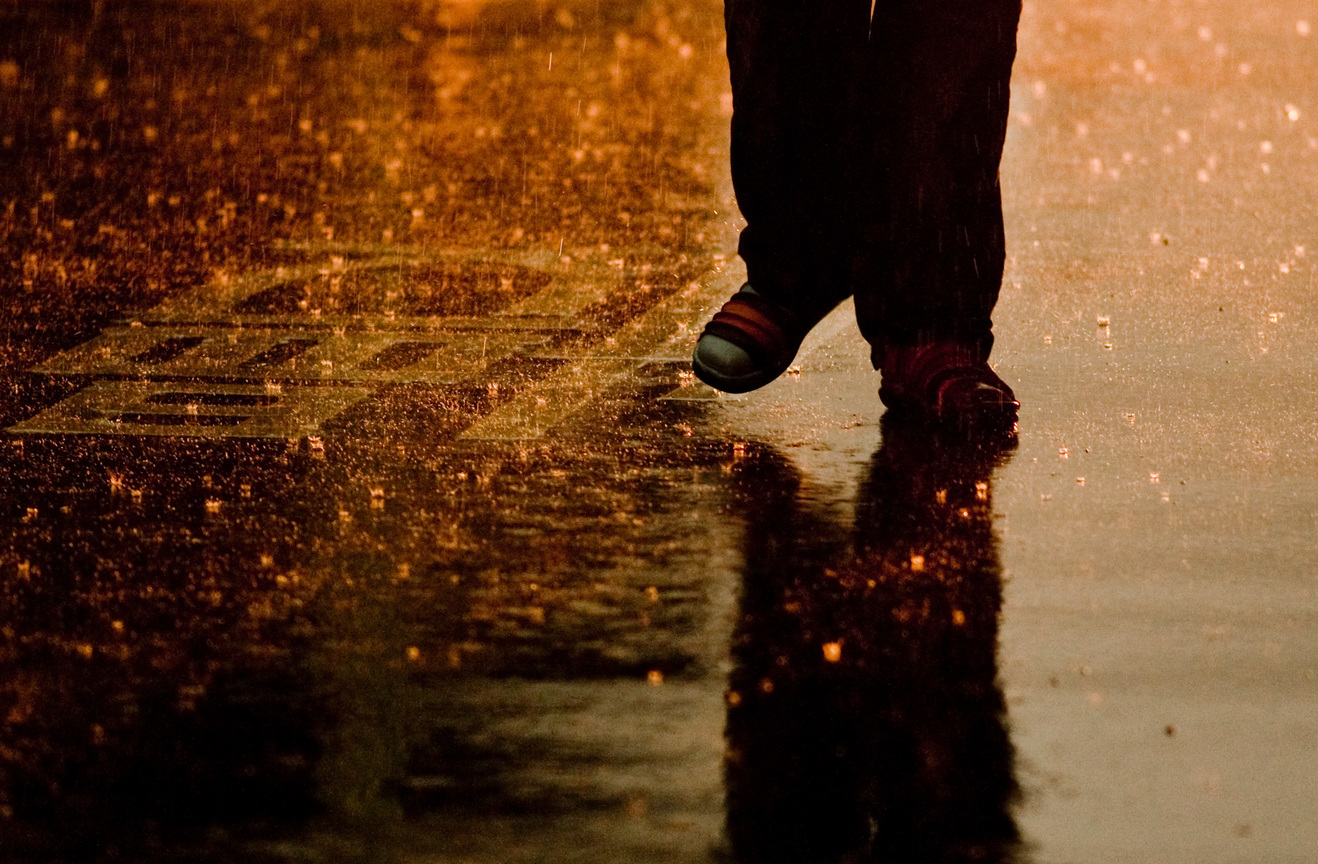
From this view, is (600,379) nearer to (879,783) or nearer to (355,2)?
(879,783)

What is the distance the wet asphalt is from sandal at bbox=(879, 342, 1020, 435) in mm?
84

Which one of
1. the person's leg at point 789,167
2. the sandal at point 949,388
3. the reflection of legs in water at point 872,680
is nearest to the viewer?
the reflection of legs in water at point 872,680

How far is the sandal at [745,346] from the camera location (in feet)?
17.0

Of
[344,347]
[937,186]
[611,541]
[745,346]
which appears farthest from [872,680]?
[344,347]

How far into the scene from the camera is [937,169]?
519 centimetres

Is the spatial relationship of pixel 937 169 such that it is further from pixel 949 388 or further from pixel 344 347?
pixel 344 347

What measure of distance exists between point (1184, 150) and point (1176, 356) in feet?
12.5

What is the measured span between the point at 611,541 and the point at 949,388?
112 cm

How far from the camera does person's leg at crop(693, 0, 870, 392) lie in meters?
5.23

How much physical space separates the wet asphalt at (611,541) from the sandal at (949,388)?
3.3 inches

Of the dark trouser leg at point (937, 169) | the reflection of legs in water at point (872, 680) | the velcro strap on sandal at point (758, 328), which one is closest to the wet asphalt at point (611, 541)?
the reflection of legs in water at point (872, 680)

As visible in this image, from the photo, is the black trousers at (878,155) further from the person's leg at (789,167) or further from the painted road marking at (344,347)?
the painted road marking at (344,347)

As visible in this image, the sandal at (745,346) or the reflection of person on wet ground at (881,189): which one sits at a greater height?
the reflection of person on wet ground at (881,189)

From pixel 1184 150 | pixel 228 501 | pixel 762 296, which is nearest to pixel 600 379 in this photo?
pixel 762 296
